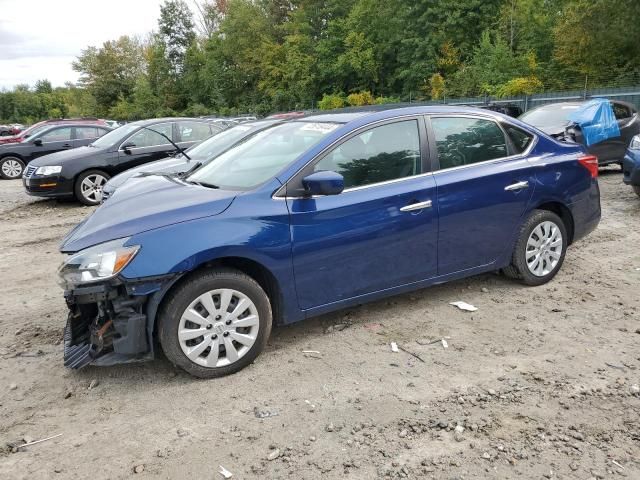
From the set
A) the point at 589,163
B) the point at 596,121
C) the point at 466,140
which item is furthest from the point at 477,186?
the point at 596,121

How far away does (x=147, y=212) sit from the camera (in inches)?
141

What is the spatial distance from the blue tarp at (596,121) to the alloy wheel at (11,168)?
14.3 m

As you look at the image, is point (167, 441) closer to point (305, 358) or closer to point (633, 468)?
point (305, 358)

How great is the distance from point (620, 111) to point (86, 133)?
1284cm

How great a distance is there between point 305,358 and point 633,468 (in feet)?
6.69

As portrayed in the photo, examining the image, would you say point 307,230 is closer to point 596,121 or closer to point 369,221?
point 369,221

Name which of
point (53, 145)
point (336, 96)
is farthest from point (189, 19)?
point (53, 145)

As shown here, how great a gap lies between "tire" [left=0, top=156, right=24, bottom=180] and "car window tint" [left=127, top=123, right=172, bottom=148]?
7.20m

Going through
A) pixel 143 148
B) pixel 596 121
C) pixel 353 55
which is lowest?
pixel 143 148

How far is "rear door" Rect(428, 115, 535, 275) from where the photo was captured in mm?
4324

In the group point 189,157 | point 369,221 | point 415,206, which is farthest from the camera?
point 189,157

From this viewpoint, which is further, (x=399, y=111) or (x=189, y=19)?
(x=189, y=19)

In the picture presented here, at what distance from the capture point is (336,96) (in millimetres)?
44000

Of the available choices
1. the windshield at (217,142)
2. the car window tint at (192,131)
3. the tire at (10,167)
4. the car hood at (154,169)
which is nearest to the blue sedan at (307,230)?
the car hood at (154,169)
